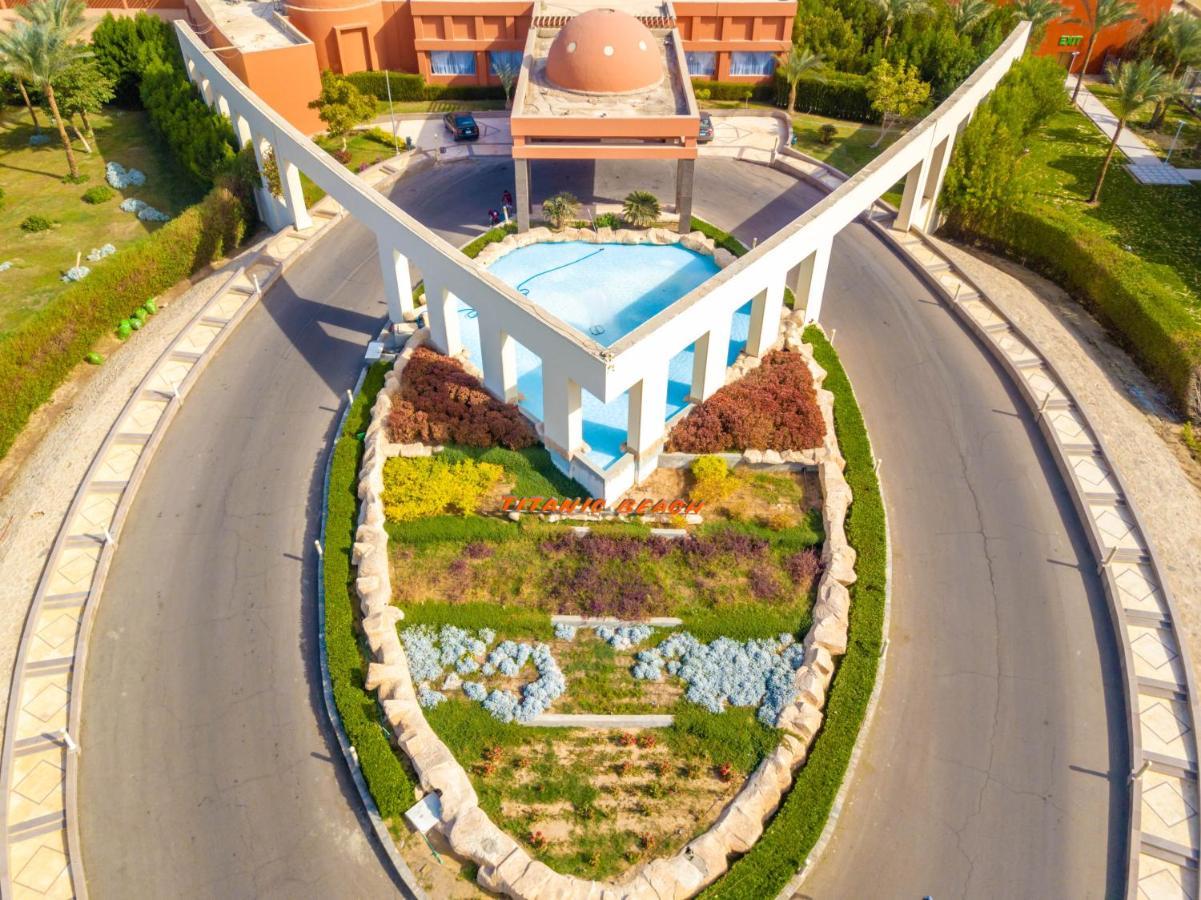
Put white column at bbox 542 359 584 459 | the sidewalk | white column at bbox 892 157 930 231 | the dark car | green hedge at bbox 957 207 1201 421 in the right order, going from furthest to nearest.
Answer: the dark car
the sidewalk
white column at bbox 892 157 930 231
green hedge at bbox 957 207 1201 421
white column at bbox 542 359 584 459

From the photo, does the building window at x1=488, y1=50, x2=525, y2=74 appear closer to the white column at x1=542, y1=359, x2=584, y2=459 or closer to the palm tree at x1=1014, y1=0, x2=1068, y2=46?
the palm tree at x1=1014, y1=0, x2=1068, y2=46

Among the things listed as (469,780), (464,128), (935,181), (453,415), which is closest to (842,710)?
(469,780)

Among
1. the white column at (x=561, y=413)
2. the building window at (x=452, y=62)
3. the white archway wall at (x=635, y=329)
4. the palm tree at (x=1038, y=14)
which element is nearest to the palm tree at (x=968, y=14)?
the palm tree at (x=1038, y=14)

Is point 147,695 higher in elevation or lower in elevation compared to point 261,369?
lower

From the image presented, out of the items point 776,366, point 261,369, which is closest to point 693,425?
point 776,366

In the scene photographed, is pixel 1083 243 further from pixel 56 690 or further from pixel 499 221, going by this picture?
pixel 56 690

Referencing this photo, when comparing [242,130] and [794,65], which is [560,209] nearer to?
[242,130]

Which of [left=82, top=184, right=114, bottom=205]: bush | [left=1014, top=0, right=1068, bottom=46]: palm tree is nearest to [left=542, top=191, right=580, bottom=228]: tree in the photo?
[left=82, top=184, right=114, bottom=205]: bush
